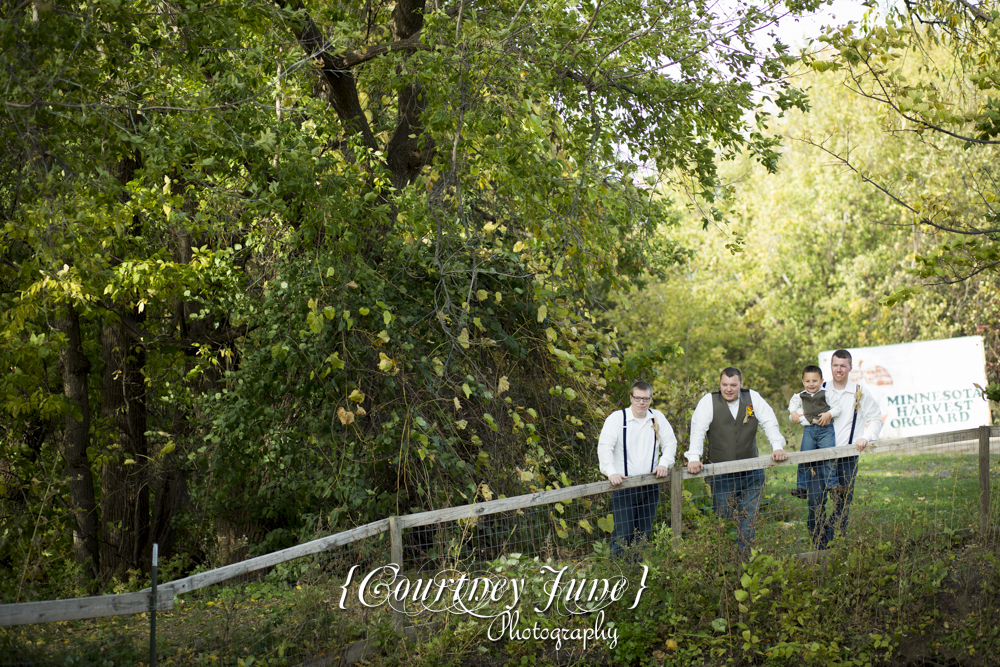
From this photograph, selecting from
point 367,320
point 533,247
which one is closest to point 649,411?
point 533,247

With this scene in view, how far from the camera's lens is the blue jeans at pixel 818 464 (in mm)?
7121

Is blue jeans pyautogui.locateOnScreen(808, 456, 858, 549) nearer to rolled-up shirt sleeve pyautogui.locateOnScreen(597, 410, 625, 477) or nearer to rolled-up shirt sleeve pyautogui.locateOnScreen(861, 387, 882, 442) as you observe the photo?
rolled-up shirt sleeve pyautogui.locateOnScreen(861, 387, 882, 442)

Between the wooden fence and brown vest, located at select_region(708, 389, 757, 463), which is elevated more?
brown vest, located at select_region(708, 389, 757, 463)

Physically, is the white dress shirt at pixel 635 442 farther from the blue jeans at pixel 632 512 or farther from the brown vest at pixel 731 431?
the brown vest at pixel 731 431

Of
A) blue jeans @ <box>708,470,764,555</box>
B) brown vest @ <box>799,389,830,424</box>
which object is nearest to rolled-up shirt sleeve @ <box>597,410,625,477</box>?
blue jeans @ <box>708,470,764,555</box>

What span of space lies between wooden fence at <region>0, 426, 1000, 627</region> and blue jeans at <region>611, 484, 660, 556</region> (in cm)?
19

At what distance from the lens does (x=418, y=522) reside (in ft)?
20.5

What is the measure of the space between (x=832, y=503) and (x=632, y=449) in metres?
1.61

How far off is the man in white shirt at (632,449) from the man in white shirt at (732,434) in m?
0.29

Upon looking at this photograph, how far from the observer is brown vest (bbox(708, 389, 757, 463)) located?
7.21 metres

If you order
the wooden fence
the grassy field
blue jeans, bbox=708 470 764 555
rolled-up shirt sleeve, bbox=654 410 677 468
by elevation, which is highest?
rolled-up shirt sleeve, bbox=654 410 677 468

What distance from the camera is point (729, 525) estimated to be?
6.77 m

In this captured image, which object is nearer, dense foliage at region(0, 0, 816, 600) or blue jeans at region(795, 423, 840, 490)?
dense foliage at region(0, 0, 816, 600)

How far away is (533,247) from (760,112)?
326cm
